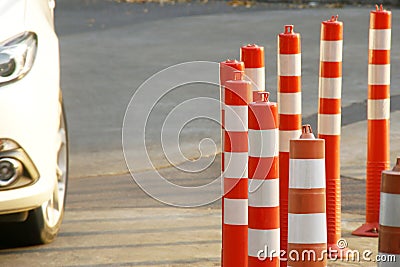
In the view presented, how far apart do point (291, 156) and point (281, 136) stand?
112 centimetres

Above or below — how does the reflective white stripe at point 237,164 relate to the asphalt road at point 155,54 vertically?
above

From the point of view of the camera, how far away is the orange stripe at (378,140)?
6.46 m

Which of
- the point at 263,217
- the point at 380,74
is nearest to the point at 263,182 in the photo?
the point at 263,217

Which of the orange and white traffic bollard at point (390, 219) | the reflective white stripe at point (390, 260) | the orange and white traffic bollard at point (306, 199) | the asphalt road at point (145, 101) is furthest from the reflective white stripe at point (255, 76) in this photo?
the reflective white stripe at point (390, 260)

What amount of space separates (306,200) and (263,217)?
1.45 ft

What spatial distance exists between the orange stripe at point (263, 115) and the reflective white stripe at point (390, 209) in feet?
2.49

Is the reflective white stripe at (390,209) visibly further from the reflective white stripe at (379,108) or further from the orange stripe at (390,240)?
the reflective white stripe at (379,108)

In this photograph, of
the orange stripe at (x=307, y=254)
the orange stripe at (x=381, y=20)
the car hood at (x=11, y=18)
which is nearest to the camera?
the orange stripe at (x=307, y=254)

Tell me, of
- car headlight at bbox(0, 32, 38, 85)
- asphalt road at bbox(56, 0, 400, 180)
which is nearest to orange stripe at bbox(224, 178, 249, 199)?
car headlight at bbox(0, 32, 38, 85)

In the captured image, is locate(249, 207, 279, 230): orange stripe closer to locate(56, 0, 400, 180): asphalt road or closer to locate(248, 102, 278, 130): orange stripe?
locate(248, 102, 278, 130): orange stripe

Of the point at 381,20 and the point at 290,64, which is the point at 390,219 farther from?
the point at 381,20

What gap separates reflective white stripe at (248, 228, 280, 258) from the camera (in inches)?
196

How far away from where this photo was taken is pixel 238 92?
5168mm

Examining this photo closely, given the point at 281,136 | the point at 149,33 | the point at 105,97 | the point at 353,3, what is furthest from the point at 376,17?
the point at 353,3
